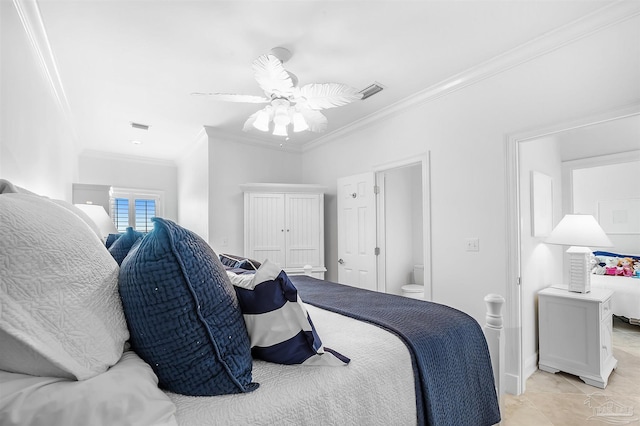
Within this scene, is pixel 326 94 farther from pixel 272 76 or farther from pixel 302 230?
pixel 302 230

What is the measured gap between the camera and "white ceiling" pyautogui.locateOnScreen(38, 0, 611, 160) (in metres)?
1.90

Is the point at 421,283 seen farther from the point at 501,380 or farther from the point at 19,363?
the point at 19,363

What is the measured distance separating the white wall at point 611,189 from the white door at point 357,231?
8.99 feet

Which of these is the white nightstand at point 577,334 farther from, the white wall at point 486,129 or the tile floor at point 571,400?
the white wall at point 486,129

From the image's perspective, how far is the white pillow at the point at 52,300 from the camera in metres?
0.60

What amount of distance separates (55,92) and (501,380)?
421cm

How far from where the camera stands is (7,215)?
25.8 inches

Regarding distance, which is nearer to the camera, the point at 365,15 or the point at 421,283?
the point at 365,15

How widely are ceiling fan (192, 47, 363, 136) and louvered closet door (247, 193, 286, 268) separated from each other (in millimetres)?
1546

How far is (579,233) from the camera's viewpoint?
8.65 feet

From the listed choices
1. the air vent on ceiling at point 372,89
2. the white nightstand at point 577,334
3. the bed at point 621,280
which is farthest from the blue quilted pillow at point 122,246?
the bed at point 621,280

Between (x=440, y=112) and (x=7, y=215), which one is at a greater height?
(x=440, y=112)

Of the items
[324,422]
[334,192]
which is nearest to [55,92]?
[334,192]

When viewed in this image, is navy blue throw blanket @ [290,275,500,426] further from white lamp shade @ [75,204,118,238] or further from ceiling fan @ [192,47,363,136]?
white lamp shade @ [75,204,118,238]
